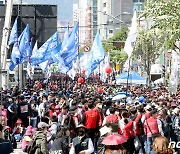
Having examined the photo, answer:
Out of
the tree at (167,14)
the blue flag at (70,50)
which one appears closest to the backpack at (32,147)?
the tree at (167,14)

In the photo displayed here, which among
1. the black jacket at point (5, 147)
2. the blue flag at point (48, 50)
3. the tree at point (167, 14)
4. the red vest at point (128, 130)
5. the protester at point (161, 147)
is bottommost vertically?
the red vest at point (128, 130)

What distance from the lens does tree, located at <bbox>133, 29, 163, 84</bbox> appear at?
63.2 meters

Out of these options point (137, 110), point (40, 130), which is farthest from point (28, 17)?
point (40, 130)

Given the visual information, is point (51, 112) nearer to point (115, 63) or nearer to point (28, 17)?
point (28, 17)

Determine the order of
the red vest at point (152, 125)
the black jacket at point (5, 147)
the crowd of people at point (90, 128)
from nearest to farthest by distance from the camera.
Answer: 1. the black jacket at point (5, 147)
2. the crowd of people at point (90, 128)
3. the red vest at point (152, 125)

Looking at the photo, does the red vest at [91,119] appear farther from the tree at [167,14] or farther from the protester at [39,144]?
the tree at [167,14]

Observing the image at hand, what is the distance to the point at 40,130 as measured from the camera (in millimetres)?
12344

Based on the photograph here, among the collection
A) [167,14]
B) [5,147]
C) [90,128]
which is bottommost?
[90,128]

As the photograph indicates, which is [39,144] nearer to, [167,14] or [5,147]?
[5,147]

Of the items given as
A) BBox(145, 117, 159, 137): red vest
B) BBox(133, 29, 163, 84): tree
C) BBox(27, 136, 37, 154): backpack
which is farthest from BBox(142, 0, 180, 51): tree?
BBox(133, 29, 163, 84): tree

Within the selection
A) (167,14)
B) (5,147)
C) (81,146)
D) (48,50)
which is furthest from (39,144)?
(48,50)

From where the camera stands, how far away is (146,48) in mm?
64875

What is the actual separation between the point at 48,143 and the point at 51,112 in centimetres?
599

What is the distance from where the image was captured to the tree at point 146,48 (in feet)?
207
